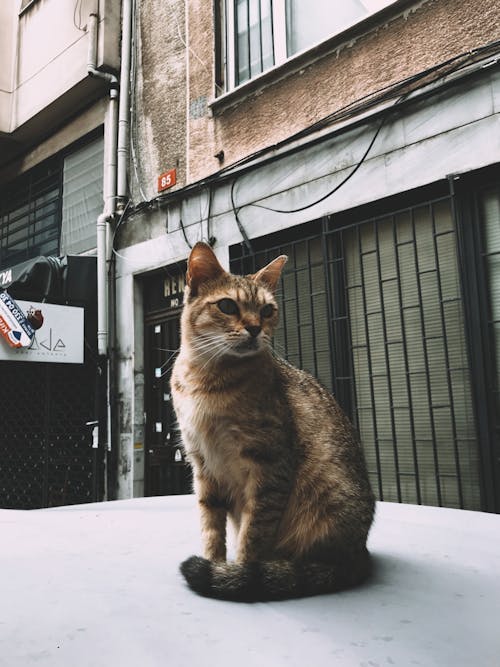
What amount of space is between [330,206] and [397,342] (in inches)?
59.6

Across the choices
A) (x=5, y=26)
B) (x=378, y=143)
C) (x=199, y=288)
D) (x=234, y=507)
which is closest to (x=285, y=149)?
(x=378, y=143)

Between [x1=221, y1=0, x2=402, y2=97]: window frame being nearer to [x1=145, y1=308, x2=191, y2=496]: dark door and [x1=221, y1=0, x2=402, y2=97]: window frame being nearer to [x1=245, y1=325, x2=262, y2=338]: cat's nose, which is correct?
[x1=145, y1=308, x2=191, y2=496]: dark door

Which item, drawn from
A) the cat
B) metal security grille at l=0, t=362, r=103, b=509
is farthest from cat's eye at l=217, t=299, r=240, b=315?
metal security grille at l=0, t=362, r=103, b=509

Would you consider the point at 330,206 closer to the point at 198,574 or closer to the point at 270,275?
the point at 270,275

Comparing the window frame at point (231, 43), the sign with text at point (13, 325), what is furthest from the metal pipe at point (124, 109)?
the sign with text at point (13, 325)

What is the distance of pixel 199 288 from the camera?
2088 millimetres

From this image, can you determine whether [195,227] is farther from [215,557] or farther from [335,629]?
[335,629]

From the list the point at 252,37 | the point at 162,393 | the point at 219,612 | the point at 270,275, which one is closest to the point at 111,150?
the point at 252,37

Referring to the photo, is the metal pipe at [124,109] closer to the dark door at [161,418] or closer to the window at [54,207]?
the window at [54,207]

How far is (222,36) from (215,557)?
6.46 metres

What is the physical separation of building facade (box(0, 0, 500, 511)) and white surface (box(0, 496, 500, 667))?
277 cm

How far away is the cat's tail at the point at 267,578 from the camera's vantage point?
1346 mm

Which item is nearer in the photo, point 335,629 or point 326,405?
point 335,629

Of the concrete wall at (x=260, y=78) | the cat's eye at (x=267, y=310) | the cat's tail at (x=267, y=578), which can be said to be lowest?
the cat's tail at (x=267, y=578)
